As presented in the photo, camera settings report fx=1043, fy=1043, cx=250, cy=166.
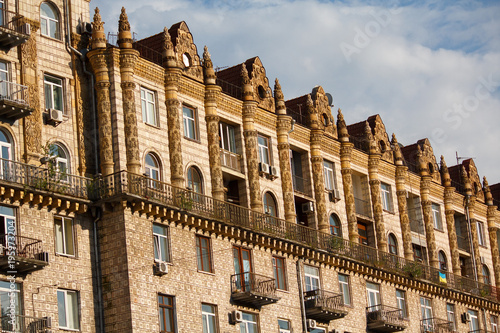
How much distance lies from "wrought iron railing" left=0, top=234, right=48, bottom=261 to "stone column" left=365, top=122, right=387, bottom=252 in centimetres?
2563

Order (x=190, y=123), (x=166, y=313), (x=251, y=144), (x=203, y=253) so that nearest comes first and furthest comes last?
(x=166, y=313), (x=203, y=253), (x=190, y=123), (x=251, y=144)

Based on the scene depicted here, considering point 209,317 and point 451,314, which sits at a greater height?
point 451,314

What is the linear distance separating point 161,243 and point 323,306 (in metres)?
10.5

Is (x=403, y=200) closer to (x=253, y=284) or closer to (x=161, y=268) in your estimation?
(x=253, y=284)

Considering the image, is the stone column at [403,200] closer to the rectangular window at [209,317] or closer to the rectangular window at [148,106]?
the rectangular window at [209,317]

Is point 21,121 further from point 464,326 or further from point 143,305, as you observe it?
point 464,326

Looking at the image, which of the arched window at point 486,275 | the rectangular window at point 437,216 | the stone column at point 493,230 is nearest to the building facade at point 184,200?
the rectangular window at point 437,216

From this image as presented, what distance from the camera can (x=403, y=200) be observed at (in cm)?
6462

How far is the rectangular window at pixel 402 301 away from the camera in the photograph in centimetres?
5997

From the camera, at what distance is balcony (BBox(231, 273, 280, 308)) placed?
47969mm

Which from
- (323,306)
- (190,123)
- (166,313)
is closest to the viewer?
(166,313)

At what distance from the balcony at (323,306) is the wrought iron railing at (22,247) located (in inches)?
634

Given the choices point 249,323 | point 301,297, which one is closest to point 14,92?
point 249,323

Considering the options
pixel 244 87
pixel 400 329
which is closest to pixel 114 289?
pixel 244 87
